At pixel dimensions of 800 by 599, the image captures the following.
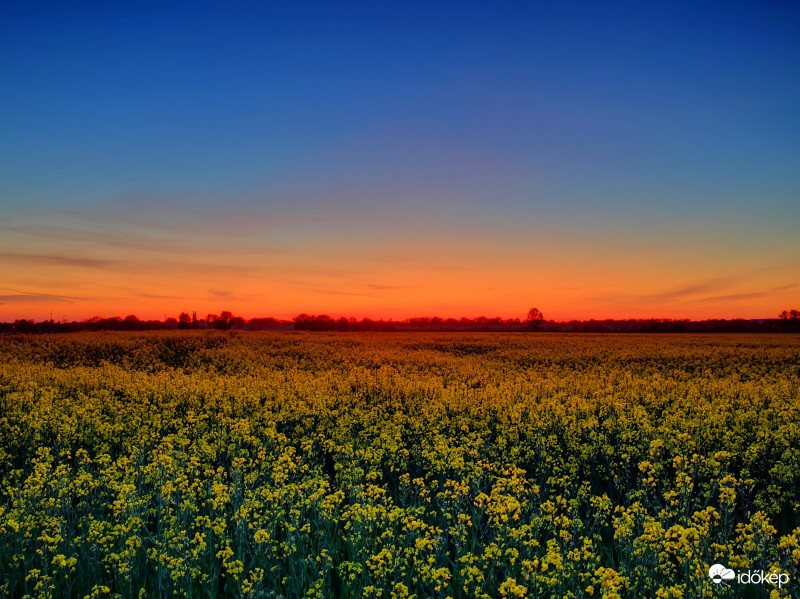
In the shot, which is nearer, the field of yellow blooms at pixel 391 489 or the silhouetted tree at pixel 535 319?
the field of yellow blooms at pixel 391 489

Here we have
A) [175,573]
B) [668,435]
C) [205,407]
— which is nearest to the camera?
[175,573]

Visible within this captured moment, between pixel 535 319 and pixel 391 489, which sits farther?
pixel 535 319

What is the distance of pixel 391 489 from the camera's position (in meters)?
9.38

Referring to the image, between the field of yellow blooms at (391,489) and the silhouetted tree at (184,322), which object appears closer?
the field of yellow blooms at (391,489)

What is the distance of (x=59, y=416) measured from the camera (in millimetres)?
12406

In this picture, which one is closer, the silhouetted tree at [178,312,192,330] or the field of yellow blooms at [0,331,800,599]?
the field of yellow blooms at [0,331,800,599]

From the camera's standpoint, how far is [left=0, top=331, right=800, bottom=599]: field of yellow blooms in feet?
17.6

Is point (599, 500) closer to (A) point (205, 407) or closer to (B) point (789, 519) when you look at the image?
(B) point (789, 519)

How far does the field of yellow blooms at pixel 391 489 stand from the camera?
17.6 feet

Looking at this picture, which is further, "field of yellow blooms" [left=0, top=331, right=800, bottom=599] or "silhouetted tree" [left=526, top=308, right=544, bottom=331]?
"silhouetted tree" [left=526, top=308, right=544, bottom=331]

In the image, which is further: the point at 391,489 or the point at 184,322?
the point at 184,322

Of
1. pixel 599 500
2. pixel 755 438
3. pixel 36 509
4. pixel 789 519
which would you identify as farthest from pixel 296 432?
pixel 755 438

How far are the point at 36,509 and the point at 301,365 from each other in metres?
22.6

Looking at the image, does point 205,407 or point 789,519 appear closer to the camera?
point 789,519
